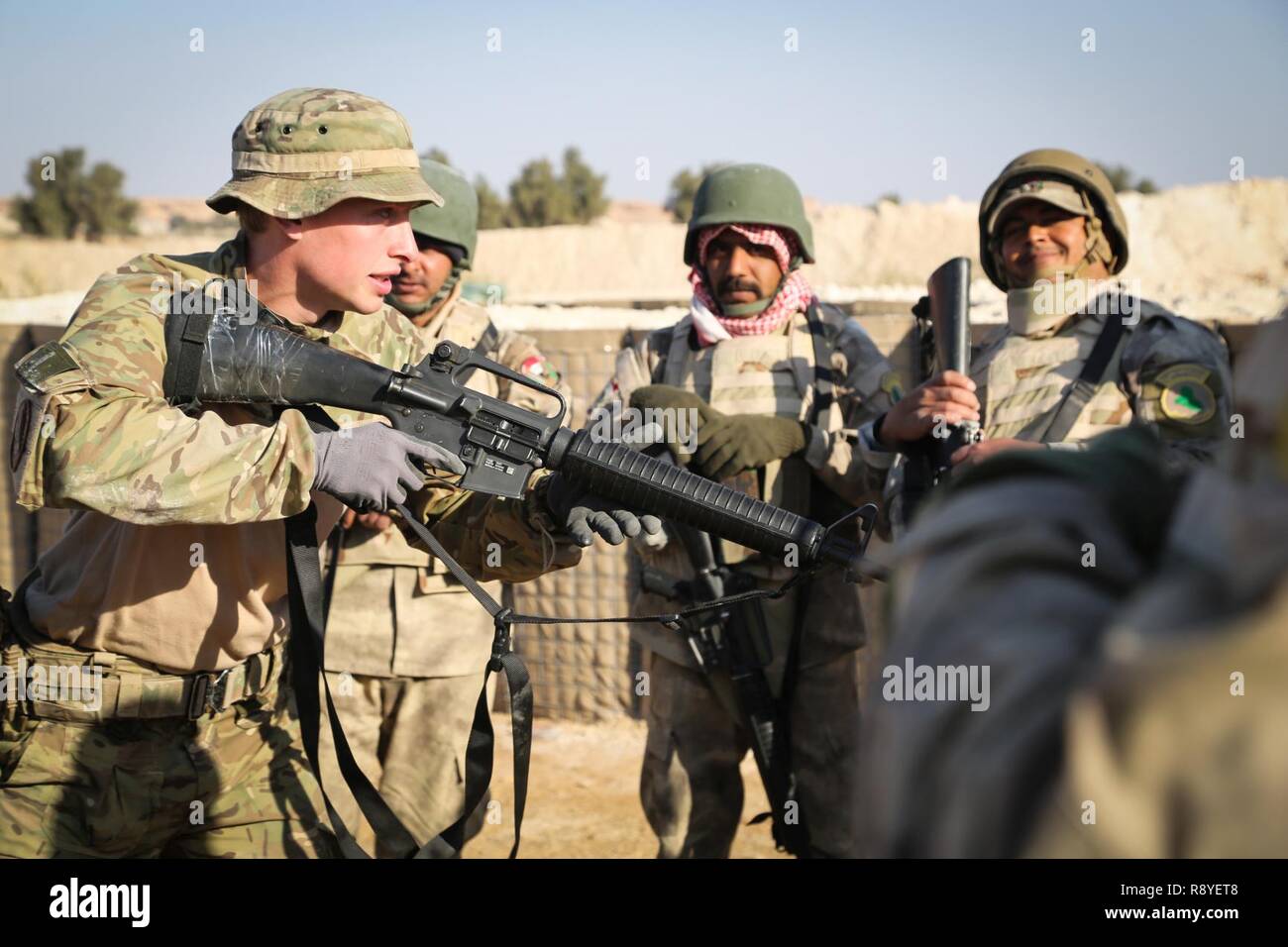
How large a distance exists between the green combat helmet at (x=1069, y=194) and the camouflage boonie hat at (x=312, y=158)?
77.2 inches

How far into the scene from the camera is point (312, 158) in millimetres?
2838

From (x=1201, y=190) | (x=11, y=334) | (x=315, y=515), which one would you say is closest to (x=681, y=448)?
(x=315, y=515)

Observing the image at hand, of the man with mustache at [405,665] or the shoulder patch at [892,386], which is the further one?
the man with mustache at [405,665]

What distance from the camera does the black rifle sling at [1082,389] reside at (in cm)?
363

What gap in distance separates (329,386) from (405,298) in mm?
2061

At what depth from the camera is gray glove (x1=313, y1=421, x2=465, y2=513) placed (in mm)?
2584

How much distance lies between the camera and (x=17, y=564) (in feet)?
23.3

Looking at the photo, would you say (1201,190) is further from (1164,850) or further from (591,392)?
(1164,850)

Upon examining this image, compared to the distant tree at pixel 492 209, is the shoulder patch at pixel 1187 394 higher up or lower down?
lower down

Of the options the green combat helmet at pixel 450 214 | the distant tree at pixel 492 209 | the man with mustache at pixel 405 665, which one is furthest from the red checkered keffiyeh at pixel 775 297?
the distant tree at pixel 492 209

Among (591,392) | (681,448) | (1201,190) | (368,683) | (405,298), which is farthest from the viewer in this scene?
(1201,190)

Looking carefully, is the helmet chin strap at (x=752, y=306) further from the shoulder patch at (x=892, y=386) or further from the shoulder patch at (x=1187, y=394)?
the shoulder patch at (x=1187, y=394)

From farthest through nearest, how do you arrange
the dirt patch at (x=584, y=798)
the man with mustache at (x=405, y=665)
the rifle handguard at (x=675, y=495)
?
the dirt patch at (x=584, y=798) → the man with mustache at (x=405, y=665) → the rifle handguard at (x=675, y=495)

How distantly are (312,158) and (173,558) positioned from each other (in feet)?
3.27
